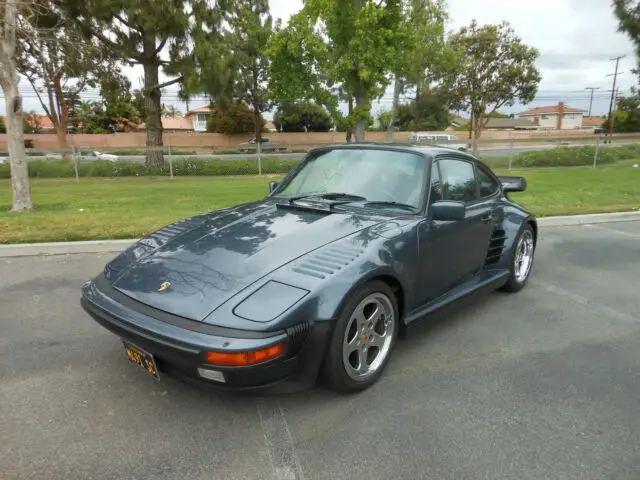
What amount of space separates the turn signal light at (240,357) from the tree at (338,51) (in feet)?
40.9

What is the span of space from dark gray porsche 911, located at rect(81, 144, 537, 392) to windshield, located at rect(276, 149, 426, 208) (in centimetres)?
1

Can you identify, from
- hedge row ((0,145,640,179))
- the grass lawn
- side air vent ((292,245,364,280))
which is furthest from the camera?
hedge row ((0,145,640,179))

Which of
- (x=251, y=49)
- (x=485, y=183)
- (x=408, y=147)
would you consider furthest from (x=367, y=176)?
(x=251, y=49)

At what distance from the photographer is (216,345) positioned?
2.16 meters

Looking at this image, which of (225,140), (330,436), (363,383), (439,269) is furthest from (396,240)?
(225,140)

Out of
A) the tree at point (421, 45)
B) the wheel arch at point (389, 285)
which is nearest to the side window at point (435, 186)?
the wheel arch at point (389, 285)

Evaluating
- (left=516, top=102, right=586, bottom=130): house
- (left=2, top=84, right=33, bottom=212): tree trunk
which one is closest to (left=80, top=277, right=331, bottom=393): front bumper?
(left=2, top=84, right=33, bottom=212): tree trunk

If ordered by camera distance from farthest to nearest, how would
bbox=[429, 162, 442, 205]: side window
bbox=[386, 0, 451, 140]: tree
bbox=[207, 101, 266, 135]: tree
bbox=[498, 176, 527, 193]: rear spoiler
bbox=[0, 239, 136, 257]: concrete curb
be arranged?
bbox=[207, 101, 266, 135]: tree < bbox=[386, 0, 451, 140]: tree < bbox=[0, 239, 136, 257]: concrete curb < bbox=[498, 176, 527, 193]: rear spoiler < bbox=[429, 162, 442, 205]: side window

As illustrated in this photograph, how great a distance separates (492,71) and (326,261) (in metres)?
39.1

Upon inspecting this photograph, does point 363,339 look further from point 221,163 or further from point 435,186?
point 221,163

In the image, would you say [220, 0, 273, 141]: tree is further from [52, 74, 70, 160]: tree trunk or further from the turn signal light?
the turn signal light

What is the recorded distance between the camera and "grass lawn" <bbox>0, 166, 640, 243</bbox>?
22.5ft

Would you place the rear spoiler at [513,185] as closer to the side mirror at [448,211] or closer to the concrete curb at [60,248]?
the side mirror at [448,211]

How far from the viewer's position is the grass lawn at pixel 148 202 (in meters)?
6.85
